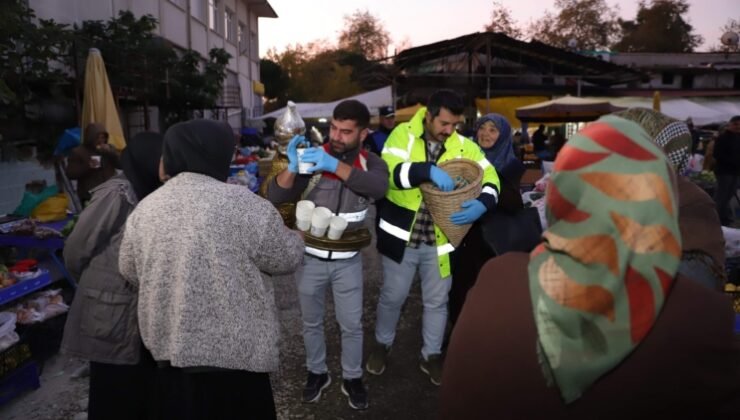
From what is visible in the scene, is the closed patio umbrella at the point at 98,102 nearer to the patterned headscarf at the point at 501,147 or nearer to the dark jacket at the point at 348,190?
the dark jacket at the point at 348,190

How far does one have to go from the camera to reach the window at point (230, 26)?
75.4 ft

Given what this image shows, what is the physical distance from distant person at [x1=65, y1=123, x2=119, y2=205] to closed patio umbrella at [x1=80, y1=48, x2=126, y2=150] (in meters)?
1.31

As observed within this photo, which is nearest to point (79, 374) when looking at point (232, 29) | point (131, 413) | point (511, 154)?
point (131, 413)

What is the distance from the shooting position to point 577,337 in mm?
1185

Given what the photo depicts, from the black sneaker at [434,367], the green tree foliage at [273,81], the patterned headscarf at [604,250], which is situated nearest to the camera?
the patterned headscarf at [604,250]

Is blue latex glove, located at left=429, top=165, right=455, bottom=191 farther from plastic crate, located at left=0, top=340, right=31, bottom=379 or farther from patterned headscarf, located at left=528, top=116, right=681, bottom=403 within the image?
plastic crate, located at left=0, top=340, right=31, bottom=379

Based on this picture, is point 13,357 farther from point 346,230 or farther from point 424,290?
point 424,290

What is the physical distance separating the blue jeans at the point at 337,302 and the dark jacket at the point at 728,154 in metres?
8.29

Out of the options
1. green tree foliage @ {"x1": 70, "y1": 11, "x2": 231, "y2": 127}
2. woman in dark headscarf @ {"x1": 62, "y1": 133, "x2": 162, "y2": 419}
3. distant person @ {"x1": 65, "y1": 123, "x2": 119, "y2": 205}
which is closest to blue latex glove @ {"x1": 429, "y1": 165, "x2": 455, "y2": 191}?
woman in dark headscarf @ {"x1": 62, "y1": 133, "x2": 162, "y2": 419}

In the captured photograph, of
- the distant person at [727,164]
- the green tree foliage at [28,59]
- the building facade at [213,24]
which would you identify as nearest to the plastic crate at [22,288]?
the green tree foliage at [28,59]

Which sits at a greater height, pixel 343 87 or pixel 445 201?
pixel 343 87

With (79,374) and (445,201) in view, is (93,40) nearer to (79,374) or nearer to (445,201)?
(79,374)

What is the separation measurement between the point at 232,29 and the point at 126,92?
15.6 m

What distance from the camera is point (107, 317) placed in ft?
7.79
